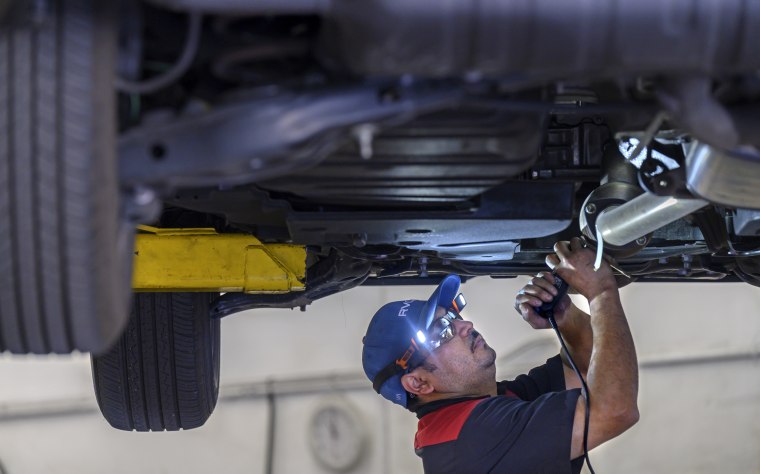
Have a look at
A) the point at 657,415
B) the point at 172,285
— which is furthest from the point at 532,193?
the point at 657,415

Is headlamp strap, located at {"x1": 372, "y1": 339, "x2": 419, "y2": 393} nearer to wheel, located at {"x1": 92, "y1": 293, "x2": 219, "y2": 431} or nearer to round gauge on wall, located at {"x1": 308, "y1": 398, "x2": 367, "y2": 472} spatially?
wheel, located at {"x1": 92, "y1": 293, "x2": 219, "y2": 431}

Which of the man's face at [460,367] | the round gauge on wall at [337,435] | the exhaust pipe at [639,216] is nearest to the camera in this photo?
the exhaust pipe at [639,216]

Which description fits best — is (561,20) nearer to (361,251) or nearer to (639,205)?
(639,205)

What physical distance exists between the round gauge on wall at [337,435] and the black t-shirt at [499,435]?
4326mm

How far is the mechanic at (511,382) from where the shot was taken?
8.58 feet

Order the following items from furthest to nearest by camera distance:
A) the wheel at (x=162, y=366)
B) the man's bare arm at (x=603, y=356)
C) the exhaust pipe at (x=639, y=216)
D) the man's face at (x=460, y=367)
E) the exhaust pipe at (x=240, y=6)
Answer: the man's face at (x=460, y=367)
the wheel at (x=162, y=366)
the man's bare arm at (x=603, y=356)
the exhaust pipe at (x=639, y=216)
the exhaust pipe at (x=240, y=6)

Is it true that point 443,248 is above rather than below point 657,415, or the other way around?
above

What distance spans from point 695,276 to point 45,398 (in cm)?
551

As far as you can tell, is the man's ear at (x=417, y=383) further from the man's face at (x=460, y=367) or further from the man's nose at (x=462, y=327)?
the man's nose at (x=462, y=327)

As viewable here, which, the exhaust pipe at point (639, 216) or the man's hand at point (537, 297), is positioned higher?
the exhaust pipe at point (639, 216)

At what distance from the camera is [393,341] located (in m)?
3.16

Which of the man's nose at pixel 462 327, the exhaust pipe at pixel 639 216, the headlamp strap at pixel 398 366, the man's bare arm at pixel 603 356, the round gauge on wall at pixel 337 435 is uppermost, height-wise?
the exhaust pipe at pixel 639 216

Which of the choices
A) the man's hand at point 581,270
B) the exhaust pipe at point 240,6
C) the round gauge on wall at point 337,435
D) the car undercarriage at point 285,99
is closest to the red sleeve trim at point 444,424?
the man's hand at point 581,270

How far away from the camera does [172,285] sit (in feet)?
8.57
